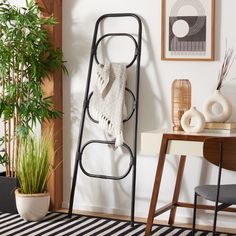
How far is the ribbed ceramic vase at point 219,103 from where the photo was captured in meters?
4.10

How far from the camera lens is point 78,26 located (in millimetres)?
4812

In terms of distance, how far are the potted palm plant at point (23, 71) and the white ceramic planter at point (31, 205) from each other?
22 centimetres

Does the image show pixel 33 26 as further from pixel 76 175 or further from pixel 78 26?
pixel 76 175

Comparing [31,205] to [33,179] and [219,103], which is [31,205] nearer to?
[33,179]

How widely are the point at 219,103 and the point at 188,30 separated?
614mm

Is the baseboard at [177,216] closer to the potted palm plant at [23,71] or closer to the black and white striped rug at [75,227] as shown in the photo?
the black and white striped rug at [75,227]

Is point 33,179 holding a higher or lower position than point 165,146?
lower

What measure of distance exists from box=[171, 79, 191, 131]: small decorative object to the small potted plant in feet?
3.34

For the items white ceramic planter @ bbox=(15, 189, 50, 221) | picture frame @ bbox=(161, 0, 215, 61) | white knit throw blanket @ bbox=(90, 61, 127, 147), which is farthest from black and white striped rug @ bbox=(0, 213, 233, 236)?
picture frame @ bbox=(161, 0, 215, 61)

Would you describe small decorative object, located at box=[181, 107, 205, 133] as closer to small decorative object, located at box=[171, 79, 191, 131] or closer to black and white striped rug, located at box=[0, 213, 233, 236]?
small decorative object, located at box=[171, 79, 191, 131]

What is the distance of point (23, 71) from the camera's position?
15.3 ft

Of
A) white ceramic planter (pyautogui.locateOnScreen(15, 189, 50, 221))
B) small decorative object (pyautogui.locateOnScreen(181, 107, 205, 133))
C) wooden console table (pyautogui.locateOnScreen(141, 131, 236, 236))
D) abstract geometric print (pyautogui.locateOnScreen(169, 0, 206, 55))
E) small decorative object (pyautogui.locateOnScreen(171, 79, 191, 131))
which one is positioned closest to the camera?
wooden console table (pyautogui.locateOnScreen(141, 131, 236, 236))

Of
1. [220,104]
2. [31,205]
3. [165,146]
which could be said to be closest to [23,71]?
[31,205]

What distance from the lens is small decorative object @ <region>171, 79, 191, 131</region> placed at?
13.9ft
